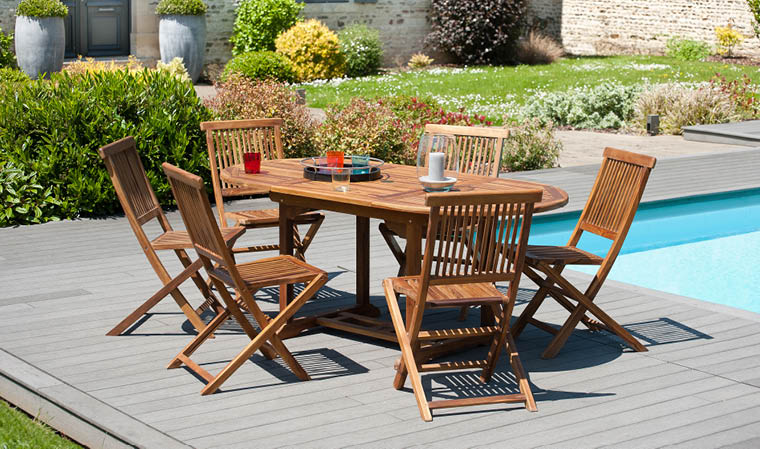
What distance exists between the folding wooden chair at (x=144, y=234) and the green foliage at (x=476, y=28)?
15709 millimetres

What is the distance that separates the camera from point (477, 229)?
3.69 metres

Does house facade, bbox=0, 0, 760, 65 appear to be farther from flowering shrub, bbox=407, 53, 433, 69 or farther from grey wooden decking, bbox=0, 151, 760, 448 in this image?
grey wooden decking, bbox=0, 151, 760, 448

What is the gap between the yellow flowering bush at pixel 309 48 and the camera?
16.8m

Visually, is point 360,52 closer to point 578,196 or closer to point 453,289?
point 578,196

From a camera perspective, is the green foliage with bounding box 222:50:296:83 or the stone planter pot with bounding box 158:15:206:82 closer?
the green foliage with bounding box 222:50:296:83

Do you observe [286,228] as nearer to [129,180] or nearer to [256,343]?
[129,180]

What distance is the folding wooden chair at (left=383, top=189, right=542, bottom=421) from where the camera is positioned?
141 inches

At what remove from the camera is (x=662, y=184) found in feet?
29.0

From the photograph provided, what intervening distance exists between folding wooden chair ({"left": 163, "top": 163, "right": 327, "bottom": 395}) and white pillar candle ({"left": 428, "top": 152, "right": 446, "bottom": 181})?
0.71 m

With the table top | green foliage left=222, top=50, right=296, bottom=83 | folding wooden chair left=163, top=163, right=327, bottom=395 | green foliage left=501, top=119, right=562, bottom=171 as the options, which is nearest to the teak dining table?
the table top

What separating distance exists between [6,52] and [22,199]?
343 inches

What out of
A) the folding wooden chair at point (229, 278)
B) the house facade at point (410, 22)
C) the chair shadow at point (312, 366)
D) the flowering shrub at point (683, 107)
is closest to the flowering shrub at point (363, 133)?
the chair shadow at point (312, 366)

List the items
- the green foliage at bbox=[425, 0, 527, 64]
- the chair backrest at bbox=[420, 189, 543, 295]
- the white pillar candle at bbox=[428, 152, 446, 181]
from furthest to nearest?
the green foliage at bbox=[425, 0, 527, 64] < the white pillar candle at bbox=[428, 152, 446, 181] < the chair backrest at bbox=[420, 189, 543, 295]

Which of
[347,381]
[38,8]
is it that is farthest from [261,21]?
[347,381]
